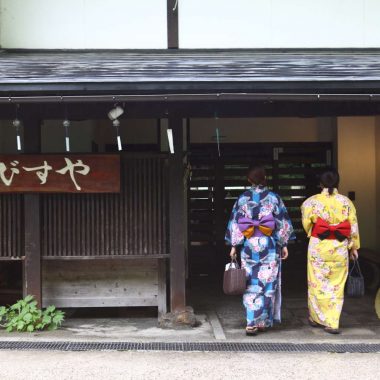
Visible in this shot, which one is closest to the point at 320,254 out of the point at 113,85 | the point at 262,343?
the point at 262,343

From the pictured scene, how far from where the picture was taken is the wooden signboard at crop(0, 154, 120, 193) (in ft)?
20.7

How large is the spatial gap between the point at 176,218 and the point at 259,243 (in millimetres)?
1113

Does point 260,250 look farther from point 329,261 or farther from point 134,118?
point 134,118

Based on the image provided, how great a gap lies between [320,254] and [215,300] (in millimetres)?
2391

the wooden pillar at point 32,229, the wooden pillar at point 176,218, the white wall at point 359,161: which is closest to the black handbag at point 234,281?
the wooden pillar at point 176,218

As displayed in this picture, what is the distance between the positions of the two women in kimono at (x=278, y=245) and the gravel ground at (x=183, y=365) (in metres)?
0.84

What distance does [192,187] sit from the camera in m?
10.3

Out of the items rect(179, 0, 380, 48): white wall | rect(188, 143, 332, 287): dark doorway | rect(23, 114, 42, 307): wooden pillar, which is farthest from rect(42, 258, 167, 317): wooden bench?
rect(179, 0, 380, 48): white wall

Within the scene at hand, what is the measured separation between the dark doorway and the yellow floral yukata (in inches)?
158

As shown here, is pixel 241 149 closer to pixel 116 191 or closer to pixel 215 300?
pixel 215 300

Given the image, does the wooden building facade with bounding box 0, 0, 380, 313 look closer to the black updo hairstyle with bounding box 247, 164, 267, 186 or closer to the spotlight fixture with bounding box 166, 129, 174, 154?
the spotlight fixture with bounding box 166, 129, 174, 154

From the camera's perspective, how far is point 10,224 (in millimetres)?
6465

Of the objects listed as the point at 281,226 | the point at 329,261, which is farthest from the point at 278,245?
the point at 329,261

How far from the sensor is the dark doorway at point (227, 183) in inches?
404
